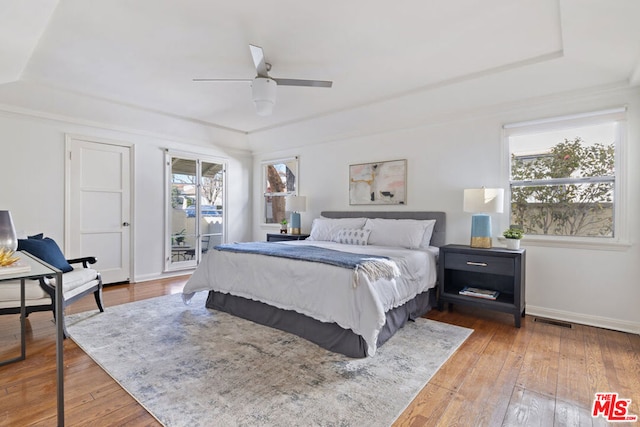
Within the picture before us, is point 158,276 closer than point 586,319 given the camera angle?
No

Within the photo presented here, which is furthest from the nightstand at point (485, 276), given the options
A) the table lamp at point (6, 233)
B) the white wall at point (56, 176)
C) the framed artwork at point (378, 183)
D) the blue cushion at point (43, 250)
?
the white wall at point (56, 176)

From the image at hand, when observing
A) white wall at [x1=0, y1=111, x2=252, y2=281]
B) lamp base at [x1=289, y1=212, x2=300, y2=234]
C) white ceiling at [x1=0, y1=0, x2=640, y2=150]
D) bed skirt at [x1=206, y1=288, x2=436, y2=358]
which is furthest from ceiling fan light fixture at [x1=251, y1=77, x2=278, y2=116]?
white wall at [x1=0, y1=111, x2=252, y2=281]

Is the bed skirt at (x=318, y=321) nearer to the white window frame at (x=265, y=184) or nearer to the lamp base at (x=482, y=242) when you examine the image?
the lamp base at (x=482, y=242)

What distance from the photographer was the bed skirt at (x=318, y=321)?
2520mm

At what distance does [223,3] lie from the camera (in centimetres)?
228

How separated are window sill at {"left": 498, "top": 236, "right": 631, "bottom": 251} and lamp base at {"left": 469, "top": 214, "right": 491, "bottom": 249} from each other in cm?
36

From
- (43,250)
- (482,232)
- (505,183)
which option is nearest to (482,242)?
(482,232)

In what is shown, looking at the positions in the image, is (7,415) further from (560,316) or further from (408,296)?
(560,316)

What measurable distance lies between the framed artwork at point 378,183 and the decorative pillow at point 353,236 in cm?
72

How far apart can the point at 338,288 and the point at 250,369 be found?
86cm

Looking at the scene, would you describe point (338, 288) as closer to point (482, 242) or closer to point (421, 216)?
point (482, 242)

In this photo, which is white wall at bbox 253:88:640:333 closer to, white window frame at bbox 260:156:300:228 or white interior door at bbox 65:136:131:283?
white window frame at bbox 260:156:300:228

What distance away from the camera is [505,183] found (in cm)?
371

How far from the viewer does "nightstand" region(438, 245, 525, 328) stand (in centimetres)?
318
